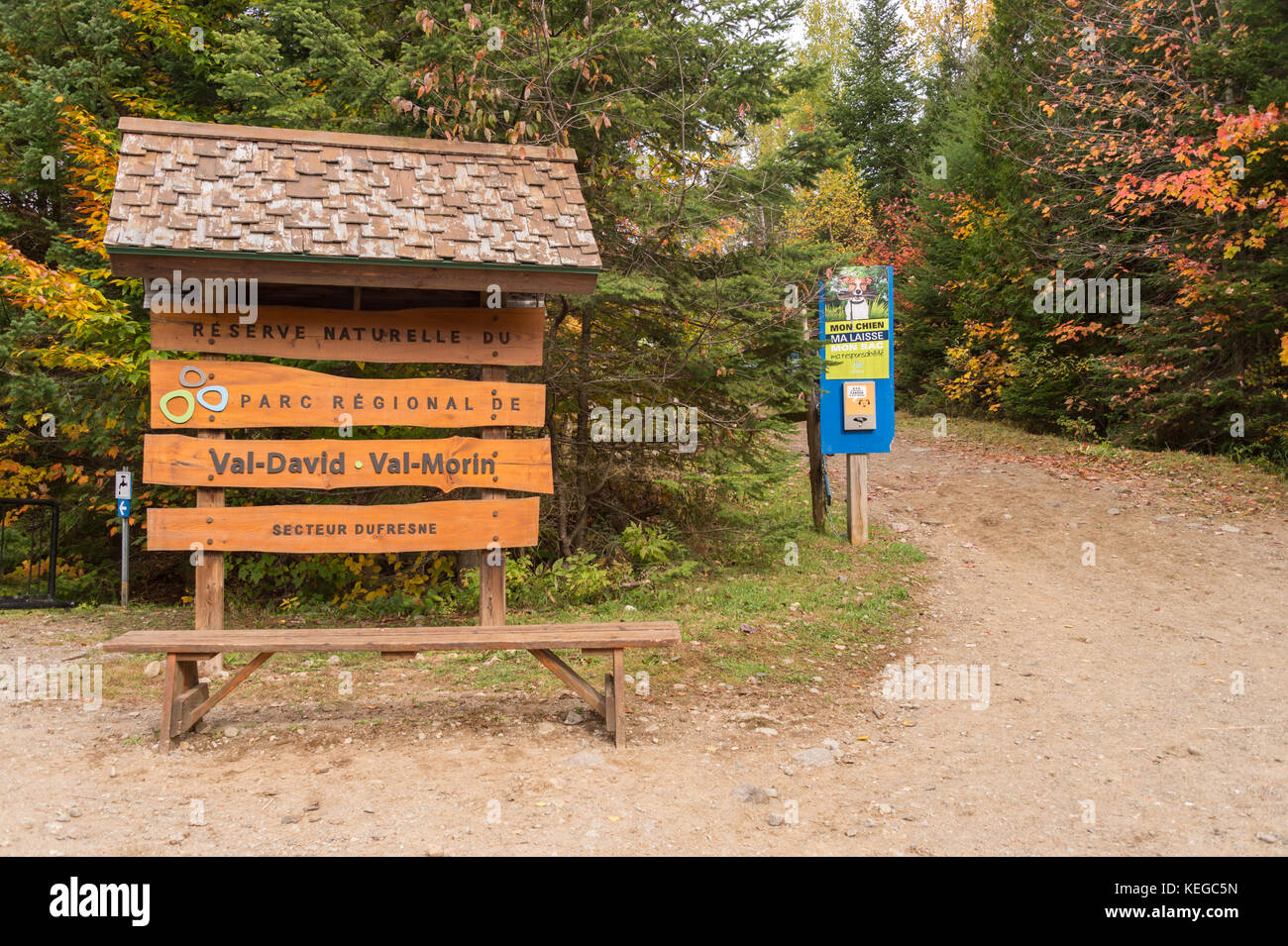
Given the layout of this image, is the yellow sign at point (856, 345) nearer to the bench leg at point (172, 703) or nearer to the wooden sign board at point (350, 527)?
the wooden sign board at point (350, 527)

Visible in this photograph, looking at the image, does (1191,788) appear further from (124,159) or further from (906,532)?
(124,159)

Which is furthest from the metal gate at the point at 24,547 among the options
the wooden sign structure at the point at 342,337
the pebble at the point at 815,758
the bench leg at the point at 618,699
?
the pebble at the point at 815,758

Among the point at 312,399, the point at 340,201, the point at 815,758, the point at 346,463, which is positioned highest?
the point at 340,201

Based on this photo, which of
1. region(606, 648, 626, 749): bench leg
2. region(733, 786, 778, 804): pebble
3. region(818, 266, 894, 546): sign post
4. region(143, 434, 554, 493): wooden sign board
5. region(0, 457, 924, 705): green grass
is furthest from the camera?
region(818, 266, 894, 546): sign post

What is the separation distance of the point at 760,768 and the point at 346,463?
10.6ft

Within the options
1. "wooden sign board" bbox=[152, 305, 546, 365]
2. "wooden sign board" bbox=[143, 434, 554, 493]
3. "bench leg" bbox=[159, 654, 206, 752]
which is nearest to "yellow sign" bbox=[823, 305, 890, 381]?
"wooden sign board" bbox=[152, 305, 546, 365]

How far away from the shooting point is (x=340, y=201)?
5.70 m

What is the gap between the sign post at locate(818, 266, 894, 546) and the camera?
10.1 metres

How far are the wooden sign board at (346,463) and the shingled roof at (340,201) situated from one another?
119 centimetres

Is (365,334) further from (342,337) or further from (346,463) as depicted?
(346,463)

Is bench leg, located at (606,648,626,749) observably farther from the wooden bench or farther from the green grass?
the green grass

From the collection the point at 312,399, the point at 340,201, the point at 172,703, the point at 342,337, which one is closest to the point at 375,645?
the point at 172,703

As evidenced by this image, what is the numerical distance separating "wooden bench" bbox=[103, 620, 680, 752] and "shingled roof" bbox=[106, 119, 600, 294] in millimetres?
2226

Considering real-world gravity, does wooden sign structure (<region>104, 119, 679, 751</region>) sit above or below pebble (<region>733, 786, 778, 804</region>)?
above
